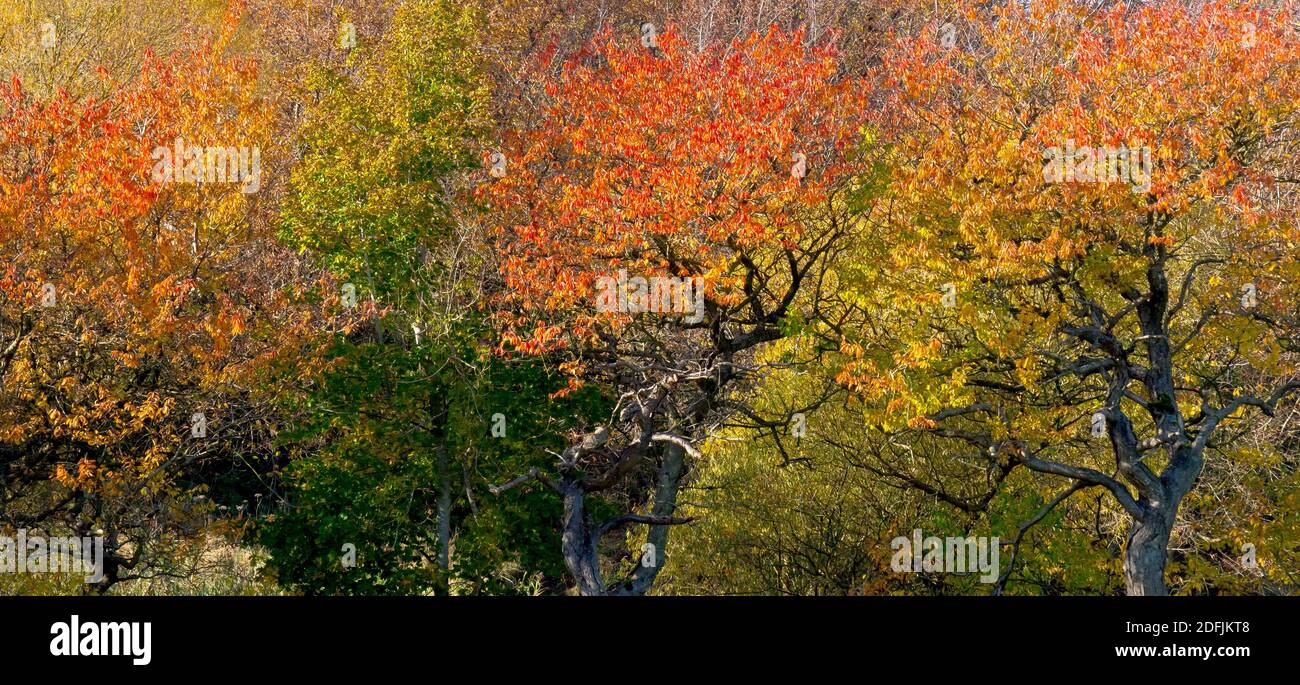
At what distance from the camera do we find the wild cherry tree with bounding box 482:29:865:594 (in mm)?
23344

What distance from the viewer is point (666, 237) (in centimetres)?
2378

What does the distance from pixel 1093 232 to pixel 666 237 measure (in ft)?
21.3

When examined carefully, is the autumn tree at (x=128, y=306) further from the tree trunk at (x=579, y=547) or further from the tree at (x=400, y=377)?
the tree trunk at (x=579, y=547)

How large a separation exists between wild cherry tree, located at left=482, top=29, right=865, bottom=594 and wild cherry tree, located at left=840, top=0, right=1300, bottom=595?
1.62 m

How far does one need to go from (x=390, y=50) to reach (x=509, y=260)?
5.88 metres

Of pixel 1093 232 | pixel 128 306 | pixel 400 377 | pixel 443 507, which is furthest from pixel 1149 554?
pixel 128 306

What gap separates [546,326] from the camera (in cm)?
2523

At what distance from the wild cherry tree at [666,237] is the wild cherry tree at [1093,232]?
1.62m

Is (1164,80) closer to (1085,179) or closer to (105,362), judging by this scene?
(1085,179)

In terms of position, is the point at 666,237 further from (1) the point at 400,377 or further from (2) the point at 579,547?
(1) the point at 400,377

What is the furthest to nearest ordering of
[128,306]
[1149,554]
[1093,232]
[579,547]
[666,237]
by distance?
[128,306] < [579,547] < [666,237] < [1149,554] < [1093,232]

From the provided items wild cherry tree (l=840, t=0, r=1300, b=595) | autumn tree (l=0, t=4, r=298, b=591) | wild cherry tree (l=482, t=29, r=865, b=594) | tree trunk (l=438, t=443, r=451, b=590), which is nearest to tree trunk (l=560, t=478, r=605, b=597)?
wild cherry tree (l=482, t=29, r=865, b=594)

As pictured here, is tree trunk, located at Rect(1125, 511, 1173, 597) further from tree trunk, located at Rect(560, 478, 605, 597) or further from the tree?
the tree

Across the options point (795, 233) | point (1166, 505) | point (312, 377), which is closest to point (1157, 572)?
point (1166, 505)
